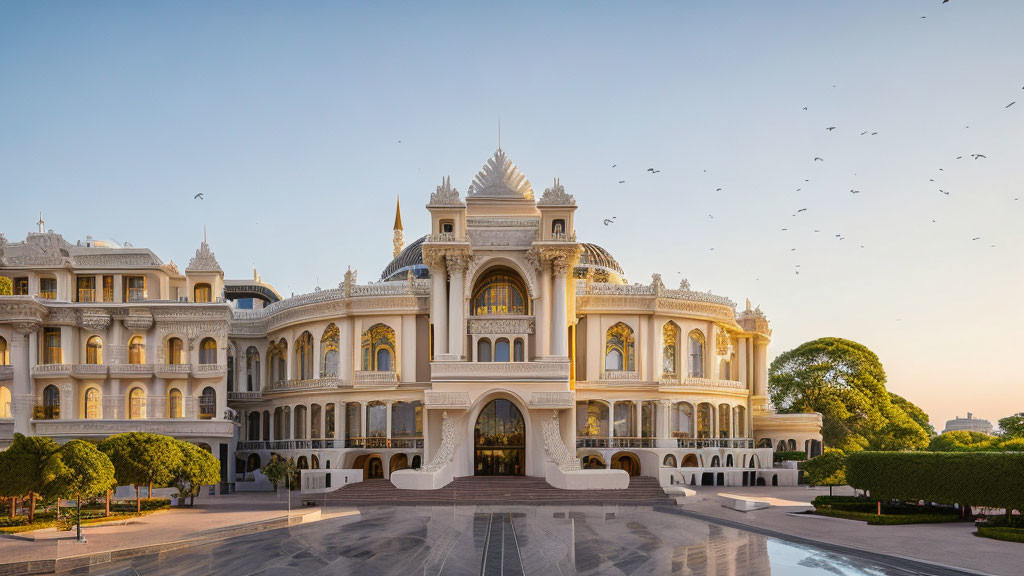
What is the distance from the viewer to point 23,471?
32.6 metres

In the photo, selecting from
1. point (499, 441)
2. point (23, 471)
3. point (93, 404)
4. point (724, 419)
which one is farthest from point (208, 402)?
point (724, 419)

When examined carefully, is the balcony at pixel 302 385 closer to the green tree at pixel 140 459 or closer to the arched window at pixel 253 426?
the arched window at pixel 253 426

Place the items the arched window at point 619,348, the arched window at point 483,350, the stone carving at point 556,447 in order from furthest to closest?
the arched window at point 619,348 → the arched window at point 483,350 → the stone carving at point 556,447

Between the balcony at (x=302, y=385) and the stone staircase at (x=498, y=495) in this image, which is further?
the balcony at (x=302, y=385)

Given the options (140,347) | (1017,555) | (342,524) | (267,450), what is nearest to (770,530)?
(1017,555)

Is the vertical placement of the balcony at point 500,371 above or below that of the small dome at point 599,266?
below

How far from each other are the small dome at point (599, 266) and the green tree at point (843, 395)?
655 inches

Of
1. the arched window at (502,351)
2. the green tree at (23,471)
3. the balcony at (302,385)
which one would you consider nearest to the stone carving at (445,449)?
the arched window at (502,351)

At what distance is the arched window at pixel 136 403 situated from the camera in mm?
56562

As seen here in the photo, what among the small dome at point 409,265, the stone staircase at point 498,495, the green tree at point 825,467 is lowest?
the stone staircase at point 498,495

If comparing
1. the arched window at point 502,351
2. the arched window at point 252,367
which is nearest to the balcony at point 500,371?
the arched window at point 502,351

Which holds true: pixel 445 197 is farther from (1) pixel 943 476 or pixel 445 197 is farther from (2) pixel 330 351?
(1) pixel 943 476

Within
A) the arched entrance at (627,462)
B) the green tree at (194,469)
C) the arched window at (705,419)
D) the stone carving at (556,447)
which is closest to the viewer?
the green tree at (194,469)

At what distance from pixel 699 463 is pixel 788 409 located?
61.6 ft
